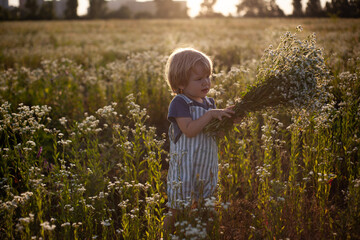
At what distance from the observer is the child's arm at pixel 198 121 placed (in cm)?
303

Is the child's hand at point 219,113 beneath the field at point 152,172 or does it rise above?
above

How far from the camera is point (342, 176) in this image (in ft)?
13.4

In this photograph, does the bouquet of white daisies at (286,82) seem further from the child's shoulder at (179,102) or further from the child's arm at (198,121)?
the child's shoulder at (179,102)

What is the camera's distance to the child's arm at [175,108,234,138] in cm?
303

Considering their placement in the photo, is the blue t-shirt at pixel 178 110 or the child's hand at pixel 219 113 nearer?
the child's hand at pixel 219 113

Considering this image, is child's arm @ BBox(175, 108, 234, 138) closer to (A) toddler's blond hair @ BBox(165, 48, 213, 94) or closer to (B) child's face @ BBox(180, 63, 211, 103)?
(B) child's face @ BBox(180, 63, 211, 103)

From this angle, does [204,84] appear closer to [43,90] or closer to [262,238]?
[262,238]

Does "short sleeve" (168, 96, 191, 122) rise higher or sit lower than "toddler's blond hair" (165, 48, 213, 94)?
lower

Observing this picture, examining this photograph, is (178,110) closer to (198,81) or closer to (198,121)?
(198,121)

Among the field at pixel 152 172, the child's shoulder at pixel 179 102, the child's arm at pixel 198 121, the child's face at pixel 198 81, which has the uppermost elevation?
the child's face at pixel 198 81

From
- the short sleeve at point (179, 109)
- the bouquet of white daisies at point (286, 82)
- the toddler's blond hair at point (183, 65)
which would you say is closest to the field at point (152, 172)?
the bouquet of white daisies at point (286, 82)

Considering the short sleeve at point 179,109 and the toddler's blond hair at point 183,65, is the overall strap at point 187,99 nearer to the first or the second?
the short sleeve at point 179,109

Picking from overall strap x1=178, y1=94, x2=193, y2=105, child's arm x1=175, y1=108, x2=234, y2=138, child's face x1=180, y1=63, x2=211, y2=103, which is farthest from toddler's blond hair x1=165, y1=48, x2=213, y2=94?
child's arm x1=175, y1=108, x2=234, y2=138

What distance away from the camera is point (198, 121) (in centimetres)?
308
